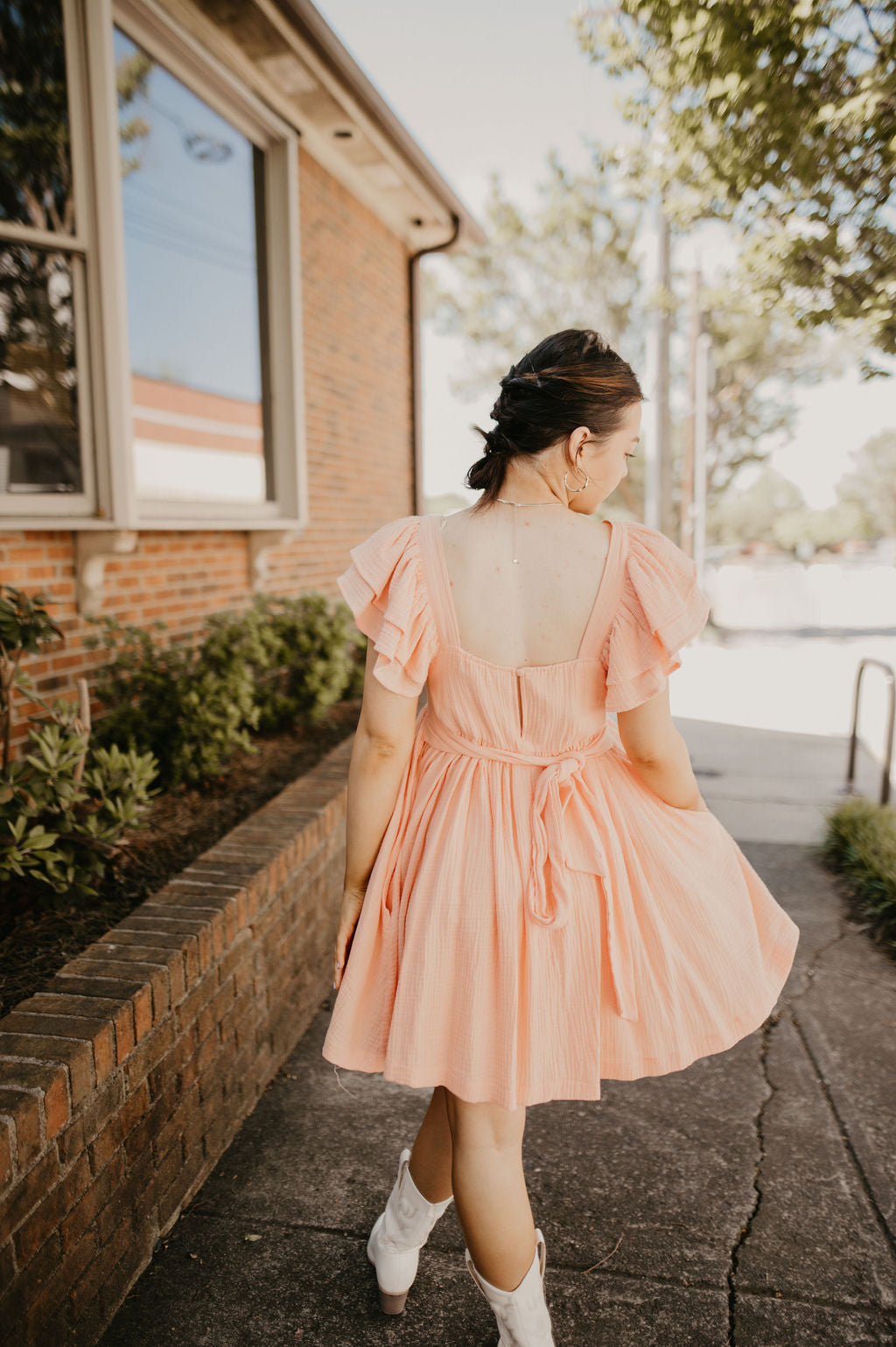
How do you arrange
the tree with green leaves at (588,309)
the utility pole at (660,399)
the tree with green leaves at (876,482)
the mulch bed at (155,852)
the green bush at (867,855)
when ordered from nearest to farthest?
the mulch bed at (155,852) → the green bush at (867,855) → the utility pole at (660,399) → the tree with green leaves at (588,309) → the tree with green leaves at (876,482)

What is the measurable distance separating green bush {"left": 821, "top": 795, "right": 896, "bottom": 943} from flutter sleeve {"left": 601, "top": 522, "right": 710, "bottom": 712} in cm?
284

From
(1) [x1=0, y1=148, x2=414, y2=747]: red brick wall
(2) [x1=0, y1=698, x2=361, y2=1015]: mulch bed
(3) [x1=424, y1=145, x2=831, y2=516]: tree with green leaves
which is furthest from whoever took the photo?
(3) [x1=424, y1=145, x2=831, y2=516]: tree with green leaves

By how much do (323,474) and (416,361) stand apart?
2.52m

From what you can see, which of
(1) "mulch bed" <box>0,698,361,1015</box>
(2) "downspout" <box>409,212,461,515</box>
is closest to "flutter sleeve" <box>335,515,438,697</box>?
(1) "mulch bed" <box>0,698,361,1015</box>

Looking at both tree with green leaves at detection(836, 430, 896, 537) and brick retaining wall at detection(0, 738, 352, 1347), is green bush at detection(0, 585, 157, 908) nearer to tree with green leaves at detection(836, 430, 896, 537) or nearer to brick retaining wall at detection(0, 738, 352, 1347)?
brick retaining wall at detection(0, 738, 352, 1347)

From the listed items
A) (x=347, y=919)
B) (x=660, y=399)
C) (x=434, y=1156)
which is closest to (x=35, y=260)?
(x=347, y=919)

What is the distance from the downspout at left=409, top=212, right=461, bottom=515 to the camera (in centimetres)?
841

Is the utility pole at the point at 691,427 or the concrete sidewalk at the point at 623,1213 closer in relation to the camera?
the concrete sidewalk at the point at 623,1213

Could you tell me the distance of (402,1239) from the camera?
1922mm

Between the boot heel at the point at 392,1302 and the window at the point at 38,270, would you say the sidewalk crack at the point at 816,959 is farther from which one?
the window at the point at 38,270

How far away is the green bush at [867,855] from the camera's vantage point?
156 inches

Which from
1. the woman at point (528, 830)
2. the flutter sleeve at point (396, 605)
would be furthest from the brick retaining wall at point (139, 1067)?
the flutter sleeve at point (396, 605)

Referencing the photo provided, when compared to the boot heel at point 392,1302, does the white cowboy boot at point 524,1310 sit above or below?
above

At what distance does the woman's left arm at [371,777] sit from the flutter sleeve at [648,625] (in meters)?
0.37
